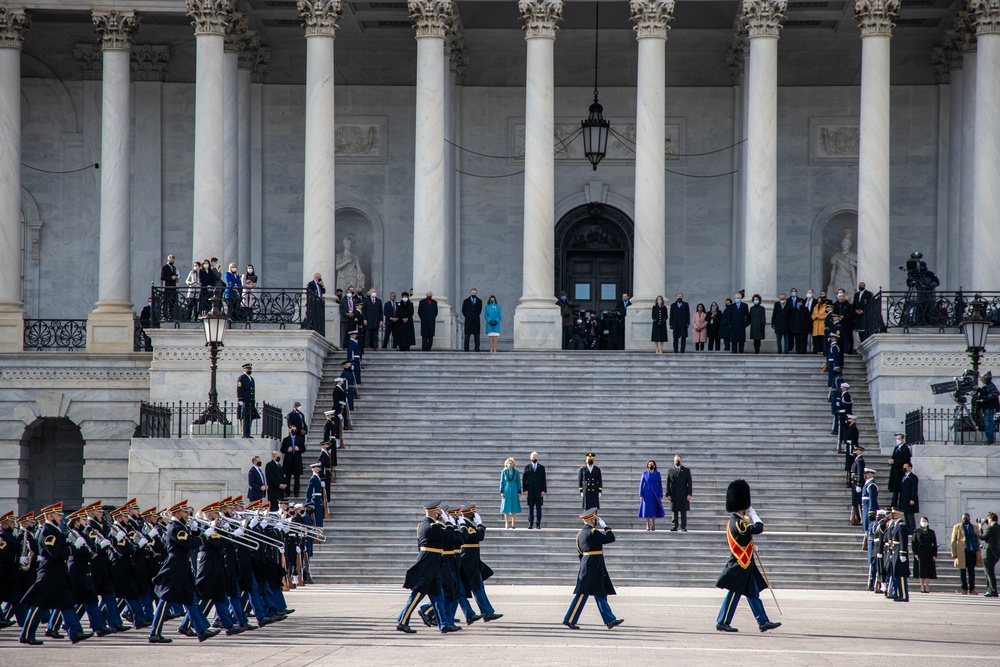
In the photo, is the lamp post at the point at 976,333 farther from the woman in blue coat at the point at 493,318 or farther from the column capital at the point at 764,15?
the woman in blue coat at the point at 493,318

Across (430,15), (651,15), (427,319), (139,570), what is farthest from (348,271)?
(139,570)

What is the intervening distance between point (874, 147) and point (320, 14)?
51.8 feet

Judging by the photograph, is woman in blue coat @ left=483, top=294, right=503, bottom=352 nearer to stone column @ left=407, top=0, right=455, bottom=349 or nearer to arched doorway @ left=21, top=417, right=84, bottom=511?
stone column @ left=407, top=0, right=455, bottom=349

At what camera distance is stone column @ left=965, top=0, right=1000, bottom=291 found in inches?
1560

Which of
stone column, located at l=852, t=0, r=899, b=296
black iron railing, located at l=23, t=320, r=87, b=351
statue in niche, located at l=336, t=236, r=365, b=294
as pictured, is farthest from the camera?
statue in niche, located at l=336, t=236, r=365, b=294

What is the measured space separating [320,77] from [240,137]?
584cm

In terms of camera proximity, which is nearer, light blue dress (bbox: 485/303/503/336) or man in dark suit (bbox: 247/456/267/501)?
man in dark suit (bbox: 247/456/267/501)

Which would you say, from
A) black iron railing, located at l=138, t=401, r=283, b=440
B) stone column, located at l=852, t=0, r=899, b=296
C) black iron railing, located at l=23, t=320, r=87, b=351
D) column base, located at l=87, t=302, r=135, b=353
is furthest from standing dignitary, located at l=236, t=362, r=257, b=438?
stone column, located at l=852, t=0, r=899, b=296

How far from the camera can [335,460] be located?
106ft

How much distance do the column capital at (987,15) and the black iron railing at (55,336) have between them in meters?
26.4

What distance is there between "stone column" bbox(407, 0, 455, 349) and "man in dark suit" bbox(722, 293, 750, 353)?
776 cm

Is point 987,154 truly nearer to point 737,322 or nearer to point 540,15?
point 737,322

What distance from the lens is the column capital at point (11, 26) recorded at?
41562mm

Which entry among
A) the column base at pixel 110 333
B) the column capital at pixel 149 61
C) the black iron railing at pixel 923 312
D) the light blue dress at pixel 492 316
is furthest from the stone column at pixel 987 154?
the column capital at pixel 149 61
